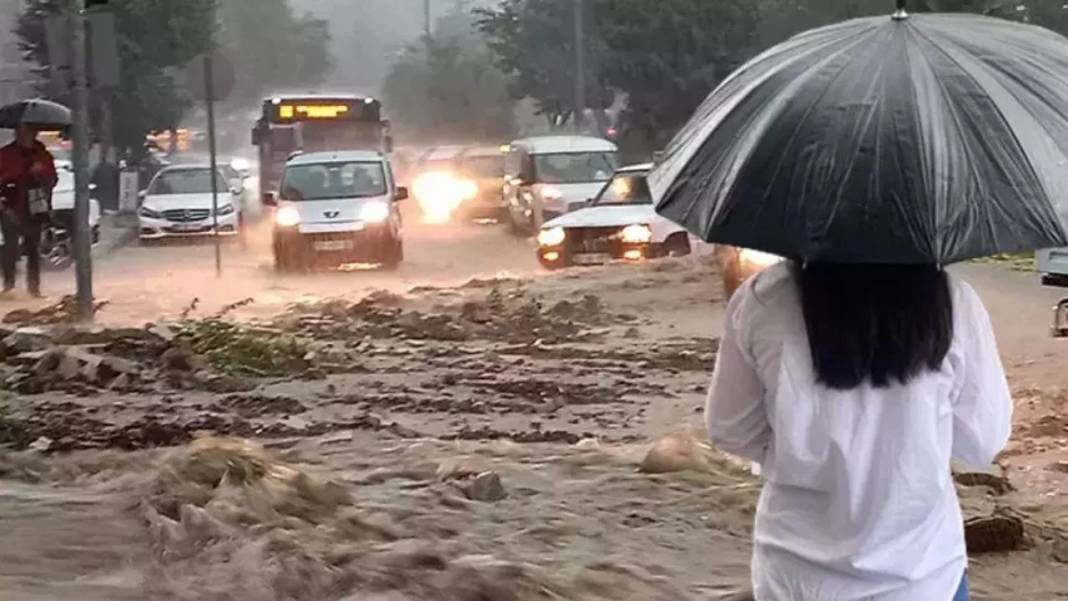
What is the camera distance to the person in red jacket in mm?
18391

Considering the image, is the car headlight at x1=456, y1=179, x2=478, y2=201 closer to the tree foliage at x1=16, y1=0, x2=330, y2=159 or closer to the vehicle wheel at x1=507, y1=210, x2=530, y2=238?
the vehicle wheel at x1=507, y1=210, x2=530, y2=238

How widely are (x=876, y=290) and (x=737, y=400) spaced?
0.98ft

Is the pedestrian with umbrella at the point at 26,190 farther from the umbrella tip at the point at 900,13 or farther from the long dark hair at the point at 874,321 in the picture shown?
the long dark hair at the point at 874,321

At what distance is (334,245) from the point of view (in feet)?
77.3

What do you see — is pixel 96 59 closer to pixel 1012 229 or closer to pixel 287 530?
pixel 287 530

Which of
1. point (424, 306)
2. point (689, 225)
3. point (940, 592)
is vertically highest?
point (689, 225)

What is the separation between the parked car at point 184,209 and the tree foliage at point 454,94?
2483cm

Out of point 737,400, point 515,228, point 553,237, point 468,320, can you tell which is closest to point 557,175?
point 515,228

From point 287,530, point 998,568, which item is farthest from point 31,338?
point 998,568

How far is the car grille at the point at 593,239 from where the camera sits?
2069cm

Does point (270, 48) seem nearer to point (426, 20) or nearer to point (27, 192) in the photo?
point (426, 20)

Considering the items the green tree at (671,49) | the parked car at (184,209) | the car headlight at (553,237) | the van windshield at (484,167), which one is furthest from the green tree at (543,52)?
the car headlight at (553,237)

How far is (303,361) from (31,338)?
1877 mm

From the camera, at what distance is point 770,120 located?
9.89 ft
